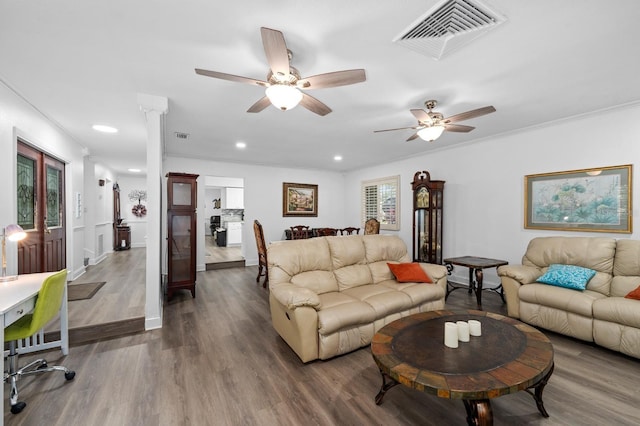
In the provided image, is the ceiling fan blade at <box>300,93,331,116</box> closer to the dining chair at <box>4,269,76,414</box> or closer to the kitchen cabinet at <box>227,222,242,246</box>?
the dining chair at <box>4,269,76,414</box>

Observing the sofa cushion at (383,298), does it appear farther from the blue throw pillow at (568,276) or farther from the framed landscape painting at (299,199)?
the framed landscape painting at (299,199)

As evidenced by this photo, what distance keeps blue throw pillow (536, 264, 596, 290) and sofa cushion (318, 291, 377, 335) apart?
2213 mm

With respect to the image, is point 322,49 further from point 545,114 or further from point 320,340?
point 545,114

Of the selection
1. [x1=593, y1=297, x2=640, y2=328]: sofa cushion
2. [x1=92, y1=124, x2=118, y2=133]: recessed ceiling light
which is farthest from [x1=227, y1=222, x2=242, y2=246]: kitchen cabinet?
[x1=593, y1=297, x2=640, y2=328]: sofa cushion

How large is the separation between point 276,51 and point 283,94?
352 mm

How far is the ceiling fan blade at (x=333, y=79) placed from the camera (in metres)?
1.94

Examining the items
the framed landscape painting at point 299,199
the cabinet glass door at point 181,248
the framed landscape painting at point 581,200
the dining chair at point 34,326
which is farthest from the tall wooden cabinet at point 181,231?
the framed landscape painting at point 581,200

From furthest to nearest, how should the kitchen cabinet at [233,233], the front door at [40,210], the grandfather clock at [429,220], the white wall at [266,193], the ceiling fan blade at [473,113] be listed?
the kitchen cabinet at [233,233] → the white wall at [266,193] → the grandfather clock at [429,220] → the front door at [40,210] → the ceiling fan blade at [473,113]

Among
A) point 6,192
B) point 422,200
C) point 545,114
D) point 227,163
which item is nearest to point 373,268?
point 422,200

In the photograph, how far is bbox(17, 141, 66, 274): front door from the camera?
3.22m

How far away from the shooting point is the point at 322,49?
6.88ft

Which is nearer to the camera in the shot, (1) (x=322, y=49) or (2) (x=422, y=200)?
(1) (x=322, y=49)

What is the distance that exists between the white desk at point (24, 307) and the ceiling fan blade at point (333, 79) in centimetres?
249

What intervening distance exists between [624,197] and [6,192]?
688 centimetres
